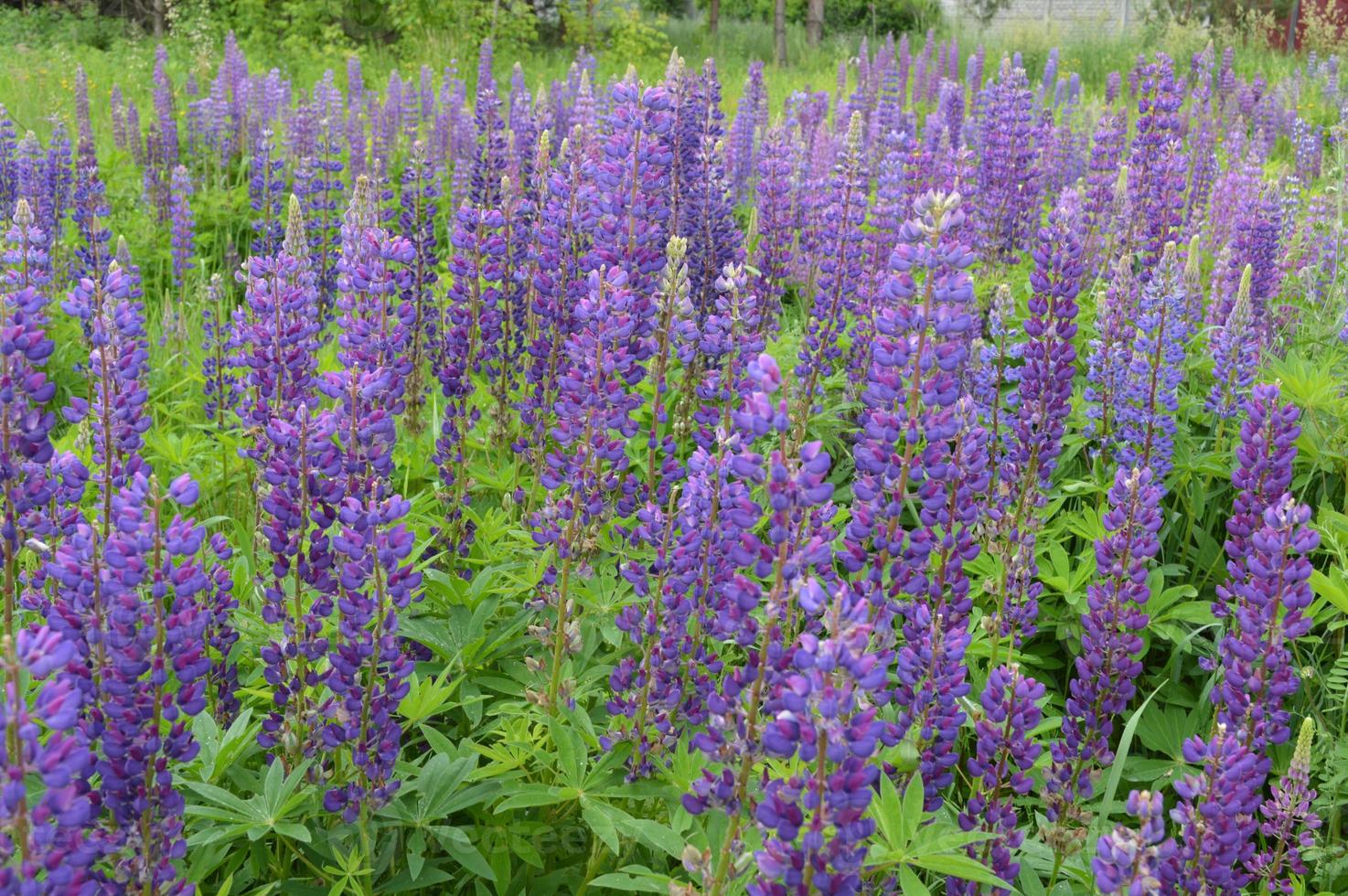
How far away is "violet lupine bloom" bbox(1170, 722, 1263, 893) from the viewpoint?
2.11 meters

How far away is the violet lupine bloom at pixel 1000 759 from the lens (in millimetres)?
2268

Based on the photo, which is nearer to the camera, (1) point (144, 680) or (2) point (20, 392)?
(1) point (144, 680)

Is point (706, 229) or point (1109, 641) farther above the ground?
point (706, 229)

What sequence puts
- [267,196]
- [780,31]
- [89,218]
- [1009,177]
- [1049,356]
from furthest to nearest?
A: [780,31], [1009,177], [267,196], [89,218], [1049,356]

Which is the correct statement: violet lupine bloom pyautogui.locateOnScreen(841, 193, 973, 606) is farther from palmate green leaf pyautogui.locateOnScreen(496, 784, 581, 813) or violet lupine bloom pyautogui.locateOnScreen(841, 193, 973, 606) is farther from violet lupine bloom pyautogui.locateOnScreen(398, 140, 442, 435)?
violet lupine bloom pyautogui.locateOnScreen(398, 140, 442, 435)

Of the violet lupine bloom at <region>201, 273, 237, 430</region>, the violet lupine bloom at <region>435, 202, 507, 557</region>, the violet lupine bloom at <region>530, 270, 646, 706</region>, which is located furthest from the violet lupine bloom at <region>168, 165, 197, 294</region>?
the violet lupine bloom at <region>530, 270, 646, 706</region>

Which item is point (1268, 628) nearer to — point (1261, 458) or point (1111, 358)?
point (1261, 458)

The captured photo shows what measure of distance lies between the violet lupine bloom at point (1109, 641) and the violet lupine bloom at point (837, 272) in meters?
1.51

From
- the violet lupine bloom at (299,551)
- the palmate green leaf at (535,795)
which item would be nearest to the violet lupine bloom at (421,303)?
the violet lupine bloom at (299,551)

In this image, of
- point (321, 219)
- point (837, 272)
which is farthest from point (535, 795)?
point (321, 219)

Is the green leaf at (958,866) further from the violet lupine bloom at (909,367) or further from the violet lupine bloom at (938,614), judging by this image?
the violet lupine bloom at (909,367)

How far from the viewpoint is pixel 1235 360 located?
379 cm

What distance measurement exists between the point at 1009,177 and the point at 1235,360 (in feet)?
6.79

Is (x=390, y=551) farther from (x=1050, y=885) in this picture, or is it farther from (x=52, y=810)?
(x=1050, y=885)
